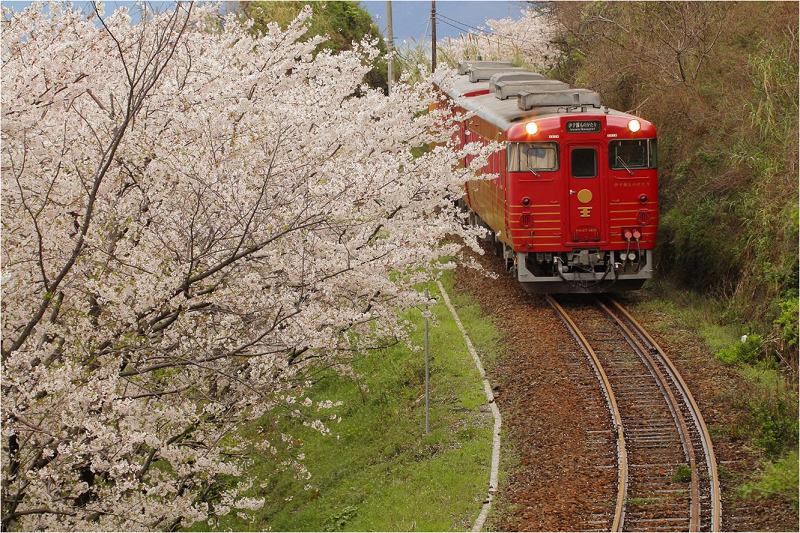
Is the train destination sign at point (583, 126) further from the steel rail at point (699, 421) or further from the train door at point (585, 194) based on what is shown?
the steel rail at point (699, 421)

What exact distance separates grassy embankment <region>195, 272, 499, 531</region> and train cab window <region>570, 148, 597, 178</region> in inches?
120

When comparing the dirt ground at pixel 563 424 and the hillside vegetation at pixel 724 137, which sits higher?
the hillside vegetation at pixel 724 137

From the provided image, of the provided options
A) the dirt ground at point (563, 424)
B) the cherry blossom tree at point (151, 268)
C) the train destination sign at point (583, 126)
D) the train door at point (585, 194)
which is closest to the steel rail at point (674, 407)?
the dirt ground at point (563, 424)

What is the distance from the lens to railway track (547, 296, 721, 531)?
905cm

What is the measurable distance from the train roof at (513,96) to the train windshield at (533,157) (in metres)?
0.56

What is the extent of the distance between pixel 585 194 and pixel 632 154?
1039 mm

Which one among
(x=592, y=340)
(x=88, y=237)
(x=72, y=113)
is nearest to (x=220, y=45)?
(x=72, y=113)

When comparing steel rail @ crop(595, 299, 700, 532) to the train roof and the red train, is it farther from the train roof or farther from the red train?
the train roof

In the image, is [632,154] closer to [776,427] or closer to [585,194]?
[585,194]

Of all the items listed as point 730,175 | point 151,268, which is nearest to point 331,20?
point 730,175

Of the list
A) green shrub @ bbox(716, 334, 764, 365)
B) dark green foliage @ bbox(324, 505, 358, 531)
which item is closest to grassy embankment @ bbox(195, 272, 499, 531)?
dark green foliage @ bbox(324, 505, 358, 531)

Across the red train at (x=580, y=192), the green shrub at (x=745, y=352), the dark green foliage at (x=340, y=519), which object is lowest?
the dark green foliage at (x=340, y=519)

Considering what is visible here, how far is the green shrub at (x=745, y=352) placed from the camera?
12.9 m

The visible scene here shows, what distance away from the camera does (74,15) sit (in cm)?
1178
